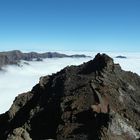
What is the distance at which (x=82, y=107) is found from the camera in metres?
52.0

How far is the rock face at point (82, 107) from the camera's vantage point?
154ft

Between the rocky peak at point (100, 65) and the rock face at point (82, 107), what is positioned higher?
the rocky peak at point (100, 65)

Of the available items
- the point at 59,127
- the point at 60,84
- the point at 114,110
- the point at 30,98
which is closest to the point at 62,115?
the point at 59,127

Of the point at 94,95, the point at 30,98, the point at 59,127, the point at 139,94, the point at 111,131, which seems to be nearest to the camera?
the point at 111,131

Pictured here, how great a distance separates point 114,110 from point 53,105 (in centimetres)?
1074

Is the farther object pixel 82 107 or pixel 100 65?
pixel 100 65

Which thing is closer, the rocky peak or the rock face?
the rock face

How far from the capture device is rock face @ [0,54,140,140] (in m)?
46.9

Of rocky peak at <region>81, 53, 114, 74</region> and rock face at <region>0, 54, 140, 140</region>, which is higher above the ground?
rocky peak at <region>81, 53, 114, 74</region>

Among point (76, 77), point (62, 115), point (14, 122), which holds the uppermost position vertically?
point (76, 77)

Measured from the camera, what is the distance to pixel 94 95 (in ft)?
178

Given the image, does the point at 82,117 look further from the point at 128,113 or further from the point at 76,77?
the point at 76,77

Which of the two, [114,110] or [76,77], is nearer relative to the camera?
[114,110]

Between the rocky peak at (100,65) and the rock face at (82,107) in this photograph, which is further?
the rocky peak at (100,65)
